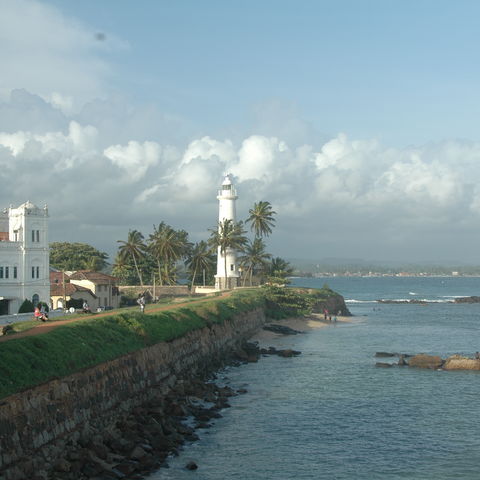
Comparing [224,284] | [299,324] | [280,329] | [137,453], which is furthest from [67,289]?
[137,453]

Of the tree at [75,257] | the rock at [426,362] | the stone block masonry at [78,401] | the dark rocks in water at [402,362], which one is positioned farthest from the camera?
the tree at [75,257]

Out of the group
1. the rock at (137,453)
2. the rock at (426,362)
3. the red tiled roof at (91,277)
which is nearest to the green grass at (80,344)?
the rock at (137,453)

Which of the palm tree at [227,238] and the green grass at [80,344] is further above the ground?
Answer: the palm tree at [227,238]

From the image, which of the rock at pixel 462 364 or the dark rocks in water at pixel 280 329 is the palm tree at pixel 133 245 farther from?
the rock at pixel 462 364

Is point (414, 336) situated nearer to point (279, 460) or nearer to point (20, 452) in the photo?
point (279, 460)

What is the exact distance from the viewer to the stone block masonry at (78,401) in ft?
71.9

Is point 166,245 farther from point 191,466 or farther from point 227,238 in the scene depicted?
point 191,466

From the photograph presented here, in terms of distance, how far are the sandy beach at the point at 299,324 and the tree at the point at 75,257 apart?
3870 centimetres

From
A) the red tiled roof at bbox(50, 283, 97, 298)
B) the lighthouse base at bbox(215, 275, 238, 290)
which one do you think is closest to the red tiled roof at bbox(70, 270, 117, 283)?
the red tiled roof at bbox(50, 283, 97, 298)

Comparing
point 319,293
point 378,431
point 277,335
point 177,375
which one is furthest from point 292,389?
point 319,293

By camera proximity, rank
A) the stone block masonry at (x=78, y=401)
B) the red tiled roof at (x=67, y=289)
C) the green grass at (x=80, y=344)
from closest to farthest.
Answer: the stone block masonry at (x=78, y=401) < the green grass at (x=80, y=344) < the red tiled roof at (x=67, y=289)

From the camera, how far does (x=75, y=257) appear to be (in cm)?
11944

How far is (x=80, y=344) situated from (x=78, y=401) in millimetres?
3513

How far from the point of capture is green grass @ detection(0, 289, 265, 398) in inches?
954
